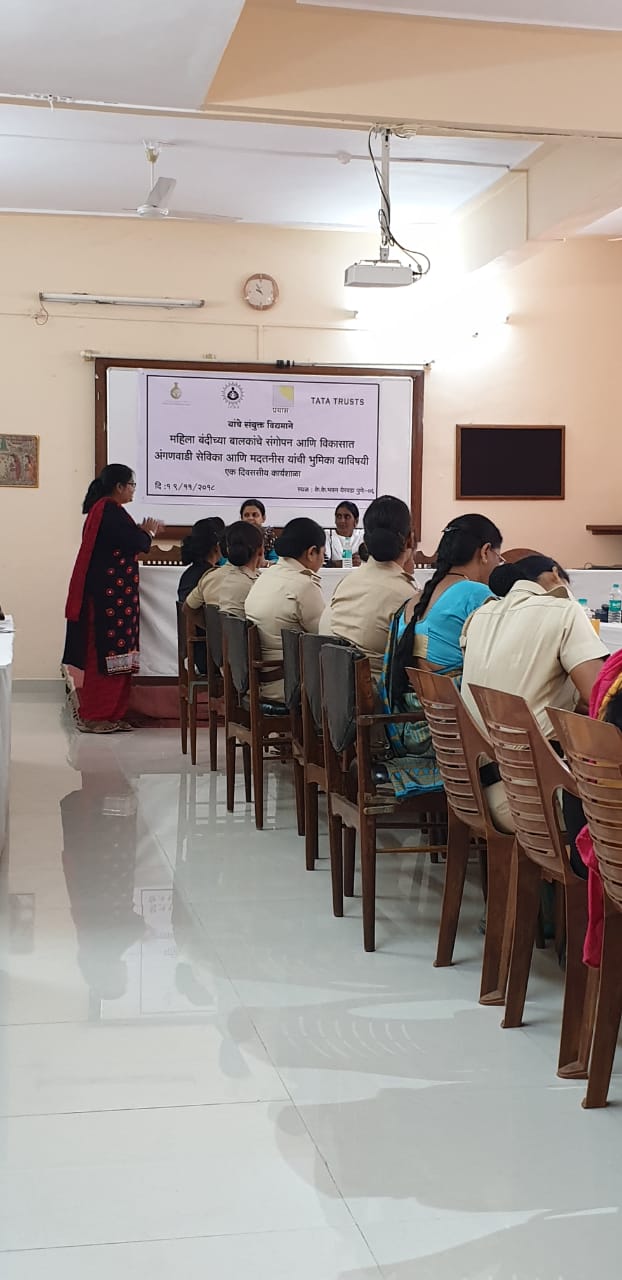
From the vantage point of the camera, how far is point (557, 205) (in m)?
7.74

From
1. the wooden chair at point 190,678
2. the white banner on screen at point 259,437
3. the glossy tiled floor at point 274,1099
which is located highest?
the white banner on screen at point 259,437

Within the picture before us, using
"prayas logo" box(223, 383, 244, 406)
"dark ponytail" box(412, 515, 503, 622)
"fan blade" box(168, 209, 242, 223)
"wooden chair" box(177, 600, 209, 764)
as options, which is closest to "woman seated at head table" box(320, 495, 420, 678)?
"dark ponytail" box(412, 515, 503, 622)

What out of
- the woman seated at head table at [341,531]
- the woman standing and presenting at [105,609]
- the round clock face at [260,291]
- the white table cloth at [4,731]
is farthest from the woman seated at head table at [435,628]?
the round clock face at [260,291]

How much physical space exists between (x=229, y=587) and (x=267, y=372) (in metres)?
3.80

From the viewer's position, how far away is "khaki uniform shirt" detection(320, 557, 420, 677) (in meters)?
4.37

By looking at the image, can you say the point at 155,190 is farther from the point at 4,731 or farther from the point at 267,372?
the point at 4,731

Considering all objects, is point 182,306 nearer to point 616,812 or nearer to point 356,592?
point 356,592

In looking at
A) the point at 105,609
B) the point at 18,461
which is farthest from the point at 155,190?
the point at 105,609

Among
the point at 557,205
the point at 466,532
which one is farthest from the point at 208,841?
the point at 557,205

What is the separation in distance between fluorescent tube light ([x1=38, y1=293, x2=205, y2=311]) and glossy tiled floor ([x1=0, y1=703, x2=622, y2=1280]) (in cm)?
584

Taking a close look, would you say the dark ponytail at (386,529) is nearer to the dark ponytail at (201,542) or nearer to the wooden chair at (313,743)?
the wooden chair at (313,743)

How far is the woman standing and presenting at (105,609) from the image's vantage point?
7704 mm

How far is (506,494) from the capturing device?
32.9 ft

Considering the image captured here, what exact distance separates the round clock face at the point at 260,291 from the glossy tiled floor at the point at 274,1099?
6.09 metres
